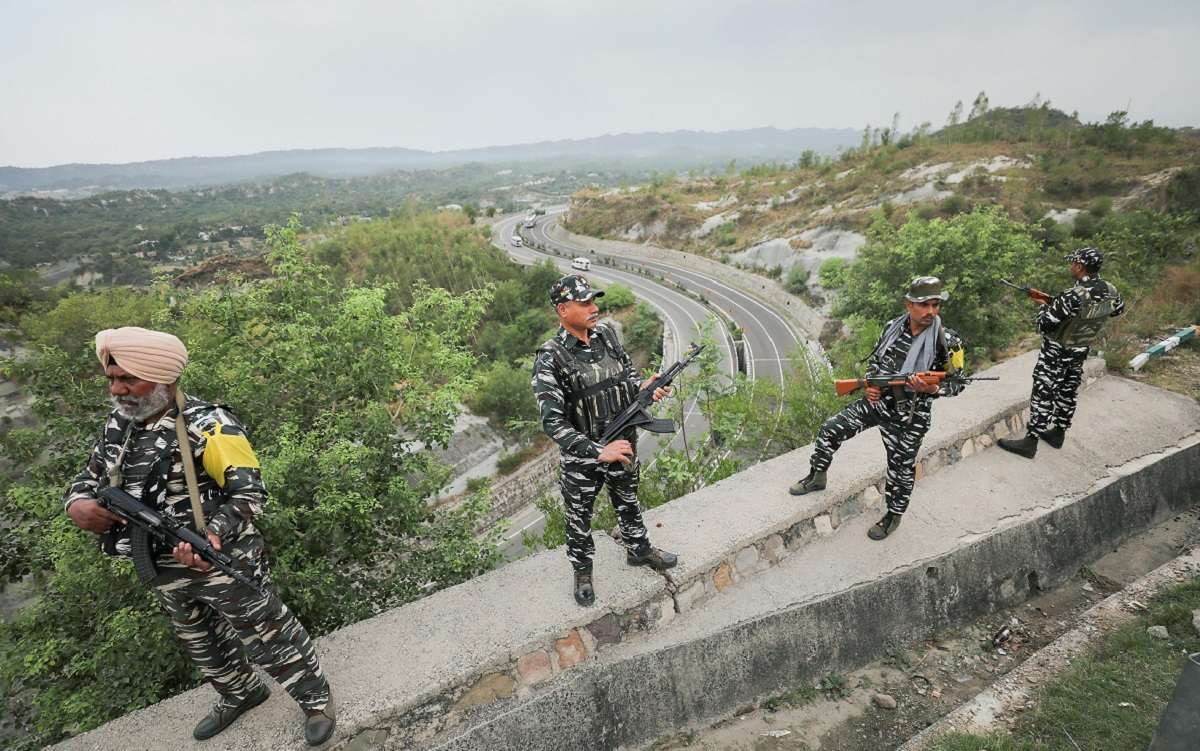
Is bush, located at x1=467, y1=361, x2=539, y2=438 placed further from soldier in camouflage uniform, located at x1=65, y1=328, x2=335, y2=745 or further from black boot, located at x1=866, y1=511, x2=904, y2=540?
soldier in camouflage uniform, located at x1=65, y1=328, x2=335, y2=745

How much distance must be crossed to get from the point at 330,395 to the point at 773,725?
479 cm

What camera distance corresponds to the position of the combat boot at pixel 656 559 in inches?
145

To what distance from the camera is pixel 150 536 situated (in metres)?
2.39

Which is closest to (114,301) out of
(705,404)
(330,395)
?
(330,395)

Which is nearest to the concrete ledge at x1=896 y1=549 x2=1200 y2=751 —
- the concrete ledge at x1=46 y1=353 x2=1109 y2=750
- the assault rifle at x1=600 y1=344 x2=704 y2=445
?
the concrete ledge at x1=46 y1=353 x2=1109 y2=750

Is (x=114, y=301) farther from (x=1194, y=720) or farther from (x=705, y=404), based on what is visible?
(x=1194, y=720)

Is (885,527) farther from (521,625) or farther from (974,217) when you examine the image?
(974,217)

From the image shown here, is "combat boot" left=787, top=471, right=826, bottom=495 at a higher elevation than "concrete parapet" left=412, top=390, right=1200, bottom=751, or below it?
higher

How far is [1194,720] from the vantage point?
192 centimetres

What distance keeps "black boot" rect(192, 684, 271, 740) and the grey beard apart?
1686 mm

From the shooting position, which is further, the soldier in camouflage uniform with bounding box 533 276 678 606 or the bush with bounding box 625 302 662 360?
the bush with bounding box 625 302 662 360

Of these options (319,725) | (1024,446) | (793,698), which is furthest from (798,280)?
(319,725)

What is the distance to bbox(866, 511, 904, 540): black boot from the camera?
14.3ft

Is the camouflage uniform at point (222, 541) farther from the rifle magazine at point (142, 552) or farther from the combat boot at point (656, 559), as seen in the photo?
the combat boot at point (656, 559)
